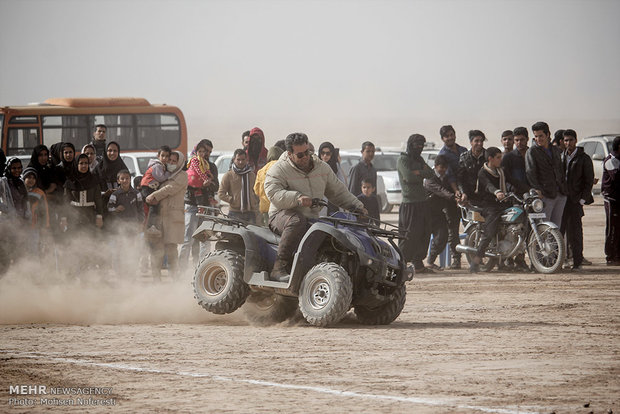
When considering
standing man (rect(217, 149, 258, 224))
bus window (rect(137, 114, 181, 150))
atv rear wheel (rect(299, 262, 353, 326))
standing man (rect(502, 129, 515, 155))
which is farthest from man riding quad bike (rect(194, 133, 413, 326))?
bus window (rect(137, 114, 181, 150))

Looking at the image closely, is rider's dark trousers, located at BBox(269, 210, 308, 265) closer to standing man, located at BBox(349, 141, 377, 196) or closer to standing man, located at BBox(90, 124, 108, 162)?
standing man, located at BBox(90, 124, 108, 162)

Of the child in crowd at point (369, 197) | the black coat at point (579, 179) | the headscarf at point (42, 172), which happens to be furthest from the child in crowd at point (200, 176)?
the black coat at point (579, 179)

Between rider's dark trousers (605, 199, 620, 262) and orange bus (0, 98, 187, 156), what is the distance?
767 inches

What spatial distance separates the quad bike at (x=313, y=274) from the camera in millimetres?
10781

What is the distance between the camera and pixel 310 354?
30.6ft

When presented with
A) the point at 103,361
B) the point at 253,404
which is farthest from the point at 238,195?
the point at 253,404

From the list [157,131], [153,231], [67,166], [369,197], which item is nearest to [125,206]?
[153,231]

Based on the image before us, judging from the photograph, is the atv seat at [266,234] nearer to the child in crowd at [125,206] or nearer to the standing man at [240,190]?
the standing man at [240,190]

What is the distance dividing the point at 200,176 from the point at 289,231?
5966 millimetres

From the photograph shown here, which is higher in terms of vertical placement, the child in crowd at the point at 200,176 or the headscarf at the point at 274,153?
the headscarf at the point at 274,153

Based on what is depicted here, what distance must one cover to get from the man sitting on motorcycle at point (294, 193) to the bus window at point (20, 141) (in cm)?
2234

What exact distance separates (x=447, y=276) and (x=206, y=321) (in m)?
5.86

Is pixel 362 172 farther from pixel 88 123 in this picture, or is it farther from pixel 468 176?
pixel 88 123

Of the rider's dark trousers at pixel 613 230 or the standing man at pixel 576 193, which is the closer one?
the standing man at pixel 576 193
